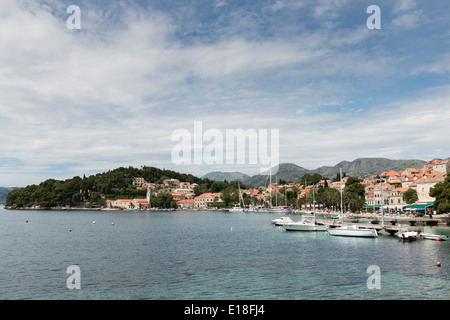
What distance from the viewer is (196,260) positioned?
3475 cm

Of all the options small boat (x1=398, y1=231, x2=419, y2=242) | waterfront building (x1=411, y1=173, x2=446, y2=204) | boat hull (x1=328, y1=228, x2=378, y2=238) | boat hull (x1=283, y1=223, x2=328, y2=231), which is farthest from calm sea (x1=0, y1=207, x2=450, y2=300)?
waterfront building (x1=411, y1=173, x2=446, y2=204)

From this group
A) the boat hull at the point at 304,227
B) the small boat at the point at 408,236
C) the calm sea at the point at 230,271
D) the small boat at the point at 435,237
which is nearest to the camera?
the calm sea at the point at 230,271

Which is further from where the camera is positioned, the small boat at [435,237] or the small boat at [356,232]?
the small boat at [356,232]

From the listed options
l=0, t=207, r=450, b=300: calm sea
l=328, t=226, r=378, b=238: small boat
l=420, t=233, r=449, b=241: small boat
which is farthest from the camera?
l=328, t=226, r=378, b=238: small boat

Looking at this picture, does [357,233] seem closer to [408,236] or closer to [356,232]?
[356,232]

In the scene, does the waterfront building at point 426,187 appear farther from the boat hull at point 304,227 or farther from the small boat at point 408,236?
the small boat at point 408,236

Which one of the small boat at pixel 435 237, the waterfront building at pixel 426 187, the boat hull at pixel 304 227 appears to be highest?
the waterfront building at pixel 426 187

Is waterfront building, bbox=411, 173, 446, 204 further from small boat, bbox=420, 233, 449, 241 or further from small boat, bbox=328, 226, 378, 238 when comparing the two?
small boat, bbox=328, 226, 378, 238

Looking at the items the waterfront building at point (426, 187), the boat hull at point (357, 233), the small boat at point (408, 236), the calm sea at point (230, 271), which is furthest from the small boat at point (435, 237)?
the waterfront building at point (426, 187)

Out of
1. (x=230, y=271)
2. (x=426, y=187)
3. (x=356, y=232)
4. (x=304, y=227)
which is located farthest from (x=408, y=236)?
(x=426, y=187)
